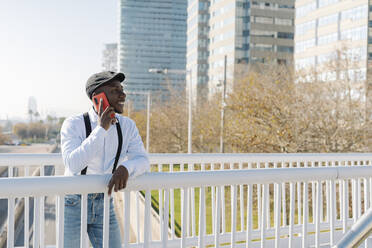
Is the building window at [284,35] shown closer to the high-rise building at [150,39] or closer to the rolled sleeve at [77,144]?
the high-rise building at [150,39]

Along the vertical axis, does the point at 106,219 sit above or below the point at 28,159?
below

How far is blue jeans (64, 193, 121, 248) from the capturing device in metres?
2.72

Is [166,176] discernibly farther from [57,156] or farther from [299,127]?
[299,127]

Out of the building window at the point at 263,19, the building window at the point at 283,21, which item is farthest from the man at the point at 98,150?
the building window at the point at 283,21

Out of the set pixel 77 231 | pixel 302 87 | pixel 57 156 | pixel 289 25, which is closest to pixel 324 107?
pixel 302 87

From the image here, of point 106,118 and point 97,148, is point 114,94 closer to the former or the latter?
point 106,118

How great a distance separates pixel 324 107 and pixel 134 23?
139 m

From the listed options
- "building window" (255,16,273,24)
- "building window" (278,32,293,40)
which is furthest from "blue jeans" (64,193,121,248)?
"building window" (278,32,293,40)

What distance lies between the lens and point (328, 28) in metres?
63.5

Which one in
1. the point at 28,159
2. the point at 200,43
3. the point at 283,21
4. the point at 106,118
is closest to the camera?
the point at 106,118

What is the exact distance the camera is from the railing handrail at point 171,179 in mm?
2295

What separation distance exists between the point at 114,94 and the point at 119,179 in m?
0.61

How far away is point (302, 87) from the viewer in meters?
19.3

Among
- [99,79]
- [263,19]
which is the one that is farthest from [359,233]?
[263,19]
